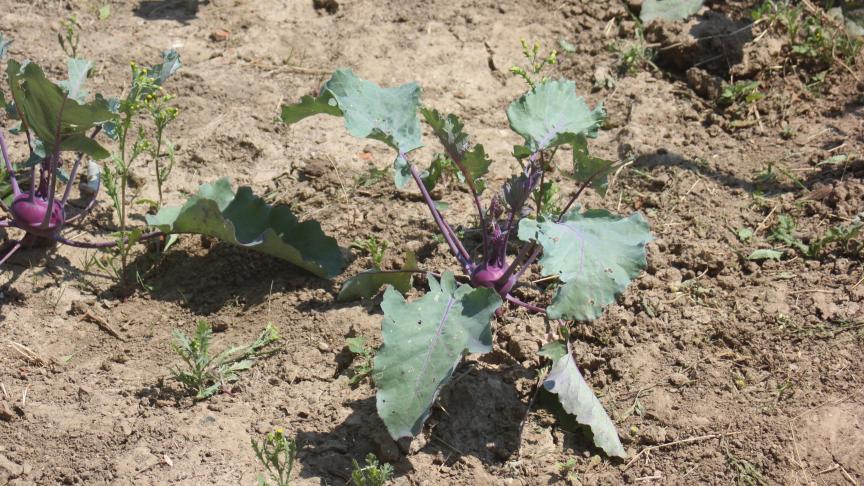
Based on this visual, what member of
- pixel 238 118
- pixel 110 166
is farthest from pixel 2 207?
pixel 238 118

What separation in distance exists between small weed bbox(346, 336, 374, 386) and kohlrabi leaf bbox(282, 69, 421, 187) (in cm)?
67

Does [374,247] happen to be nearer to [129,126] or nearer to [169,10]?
[129,126]

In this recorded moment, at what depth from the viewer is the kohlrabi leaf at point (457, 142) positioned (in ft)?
9.93

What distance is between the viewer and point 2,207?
11.6 ft

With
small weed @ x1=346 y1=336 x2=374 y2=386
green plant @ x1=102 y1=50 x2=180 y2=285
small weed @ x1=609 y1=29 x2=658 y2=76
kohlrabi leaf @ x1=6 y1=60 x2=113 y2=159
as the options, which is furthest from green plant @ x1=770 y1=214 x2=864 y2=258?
kohlrabi leaf @ x1=6 y1=60 x2=113 y2=159

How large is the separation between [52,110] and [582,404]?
6.80 ft

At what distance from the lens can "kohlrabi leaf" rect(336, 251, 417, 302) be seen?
319 cm

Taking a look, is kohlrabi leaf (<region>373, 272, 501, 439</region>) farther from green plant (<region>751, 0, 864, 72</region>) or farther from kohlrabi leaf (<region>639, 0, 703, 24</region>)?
green plant (<region>751, 0, 864, 72</region>)

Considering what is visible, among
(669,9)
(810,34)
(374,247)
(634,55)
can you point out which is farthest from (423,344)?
(810,34)

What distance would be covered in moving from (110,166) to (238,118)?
613mm

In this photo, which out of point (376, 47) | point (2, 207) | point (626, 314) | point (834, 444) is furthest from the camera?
point (376, 47)

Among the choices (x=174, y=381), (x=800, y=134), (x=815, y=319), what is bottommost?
(x=174, y=381)

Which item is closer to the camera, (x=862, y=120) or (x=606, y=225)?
(x=606, y=225)

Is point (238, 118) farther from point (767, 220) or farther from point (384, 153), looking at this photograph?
point (767, 220)
